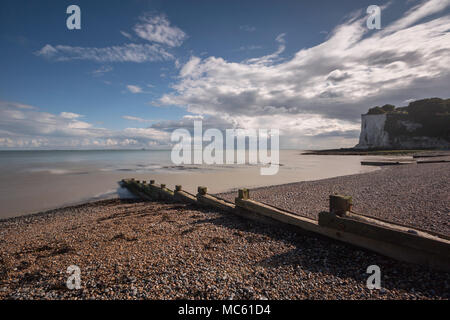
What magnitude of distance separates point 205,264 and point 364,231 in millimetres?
3795

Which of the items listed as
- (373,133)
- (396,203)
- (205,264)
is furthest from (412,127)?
(205,264)

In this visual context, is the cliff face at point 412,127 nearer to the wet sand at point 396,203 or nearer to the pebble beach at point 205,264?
the wet sand at point 396,203

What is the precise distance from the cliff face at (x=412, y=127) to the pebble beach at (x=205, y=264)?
11778 centimetres

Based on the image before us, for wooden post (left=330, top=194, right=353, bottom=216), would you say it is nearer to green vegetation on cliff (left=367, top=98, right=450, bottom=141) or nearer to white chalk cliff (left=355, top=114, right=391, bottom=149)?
green vegetation on cliff (left=367, top=98, right=450, bottom=141)

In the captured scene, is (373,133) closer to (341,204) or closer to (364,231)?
(341,204)

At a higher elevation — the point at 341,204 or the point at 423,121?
the point at 423,121

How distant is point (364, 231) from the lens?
4887mm

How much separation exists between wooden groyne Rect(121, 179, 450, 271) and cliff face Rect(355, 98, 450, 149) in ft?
387

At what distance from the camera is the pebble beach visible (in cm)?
392

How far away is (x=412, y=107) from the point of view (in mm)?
109375

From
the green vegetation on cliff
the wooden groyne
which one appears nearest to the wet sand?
the wooden groyne
